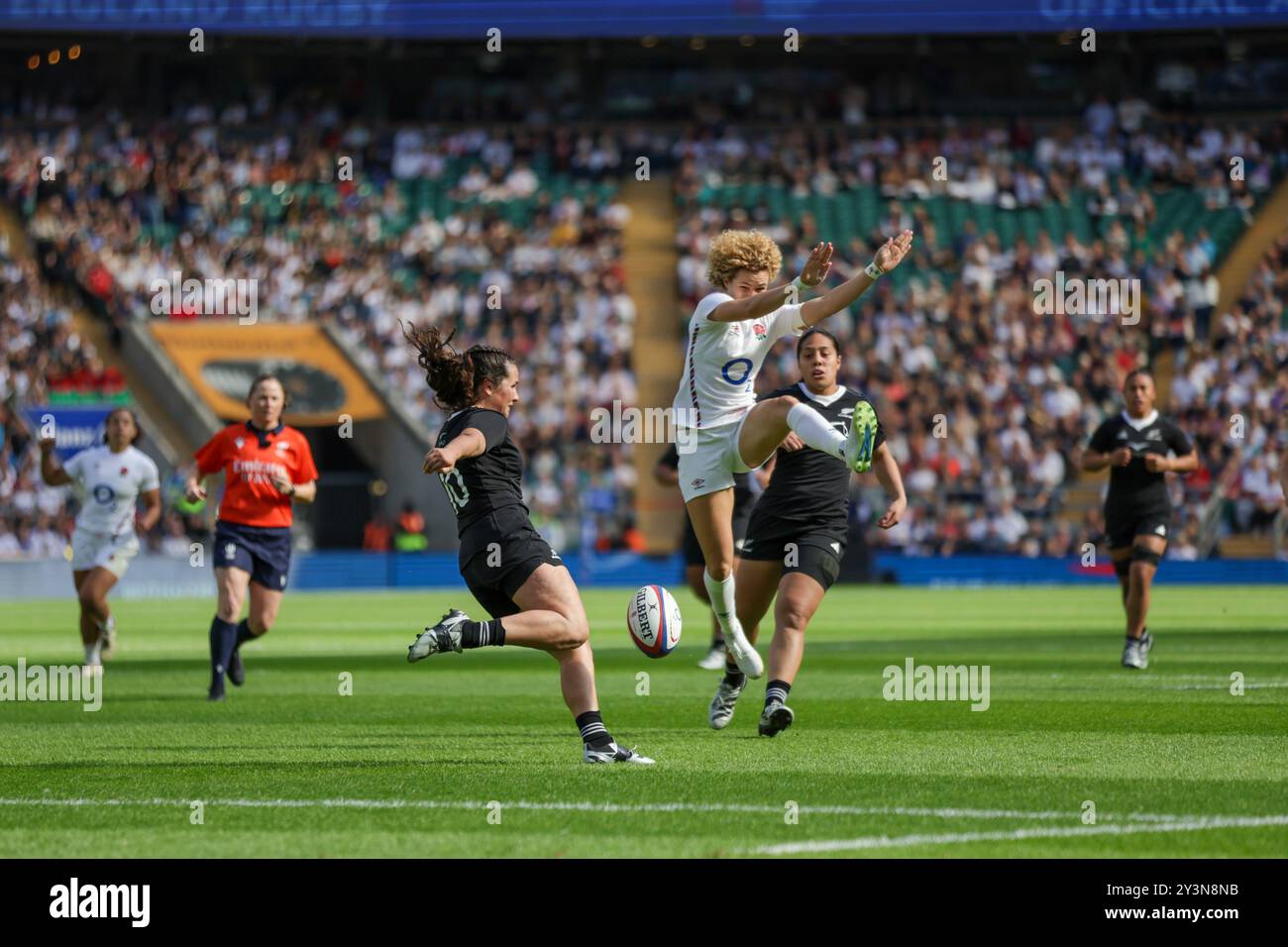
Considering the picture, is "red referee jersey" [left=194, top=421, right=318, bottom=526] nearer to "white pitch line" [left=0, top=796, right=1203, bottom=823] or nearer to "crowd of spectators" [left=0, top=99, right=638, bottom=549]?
"white pitch line" [left=0, top=796, right=1203, bottom=823]

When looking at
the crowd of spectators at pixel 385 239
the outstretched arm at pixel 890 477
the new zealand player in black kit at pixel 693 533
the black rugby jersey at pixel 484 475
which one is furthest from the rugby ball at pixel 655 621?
the crowd of spectators at pixel 385 239

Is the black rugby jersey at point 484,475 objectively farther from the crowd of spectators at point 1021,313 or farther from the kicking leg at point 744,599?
the crowd of spectators at point 1021,313

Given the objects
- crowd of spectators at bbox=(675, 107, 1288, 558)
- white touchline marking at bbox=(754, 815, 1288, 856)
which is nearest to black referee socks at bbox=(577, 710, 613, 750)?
white touchline marking at bbox=(754, 815, 1288, 856)

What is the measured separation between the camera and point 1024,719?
38.0ft

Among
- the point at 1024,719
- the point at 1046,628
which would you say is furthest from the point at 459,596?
the point at 1024,719

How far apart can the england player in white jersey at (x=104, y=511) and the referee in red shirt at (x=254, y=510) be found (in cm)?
233

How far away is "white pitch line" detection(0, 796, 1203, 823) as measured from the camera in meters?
7.51

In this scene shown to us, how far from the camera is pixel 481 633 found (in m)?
8.74

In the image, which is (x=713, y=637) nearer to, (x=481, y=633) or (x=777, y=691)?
(x=777, y=691)

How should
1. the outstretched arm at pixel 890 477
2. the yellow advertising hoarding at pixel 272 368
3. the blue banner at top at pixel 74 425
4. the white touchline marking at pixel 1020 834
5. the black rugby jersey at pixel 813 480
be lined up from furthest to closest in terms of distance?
1. the yellow advertising hoarding at pixel 272 368
2. the blue banner at top at pixel 74 425
3. the outstretched arm at pixel 890 477
4. the black rugby jersey at pixel 813 480
5. the white touchline marking at pixel 1020 834

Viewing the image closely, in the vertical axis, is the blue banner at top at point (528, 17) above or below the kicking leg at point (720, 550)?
above

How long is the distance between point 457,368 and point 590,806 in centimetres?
245

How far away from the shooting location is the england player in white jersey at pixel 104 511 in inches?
638
